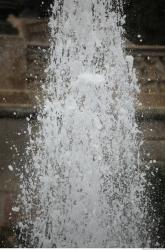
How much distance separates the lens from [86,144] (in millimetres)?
5371

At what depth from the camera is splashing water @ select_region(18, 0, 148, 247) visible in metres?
4.71

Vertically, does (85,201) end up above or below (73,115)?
below

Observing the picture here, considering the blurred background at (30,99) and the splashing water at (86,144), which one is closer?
the splashing water at (86,144)

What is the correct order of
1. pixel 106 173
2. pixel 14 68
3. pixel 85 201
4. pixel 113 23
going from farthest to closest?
pixel 113 23 → pixel 14 68 → pixel 106 173 → pixel 85 201

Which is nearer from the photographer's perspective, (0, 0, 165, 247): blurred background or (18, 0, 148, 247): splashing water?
(18, 0, 148, 247): splashing water

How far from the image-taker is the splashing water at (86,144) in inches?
186

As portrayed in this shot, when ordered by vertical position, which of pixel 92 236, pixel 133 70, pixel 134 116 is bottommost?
pixel 92 236

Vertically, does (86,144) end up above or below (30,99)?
below

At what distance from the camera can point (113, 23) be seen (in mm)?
6066

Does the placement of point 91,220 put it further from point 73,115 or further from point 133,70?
point 133,70

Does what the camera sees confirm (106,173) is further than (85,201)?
Yes

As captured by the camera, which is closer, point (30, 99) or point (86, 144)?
point (86, 144)

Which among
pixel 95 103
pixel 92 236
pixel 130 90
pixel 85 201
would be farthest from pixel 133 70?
pixel 92 236

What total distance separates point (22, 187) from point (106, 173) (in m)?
0.89
